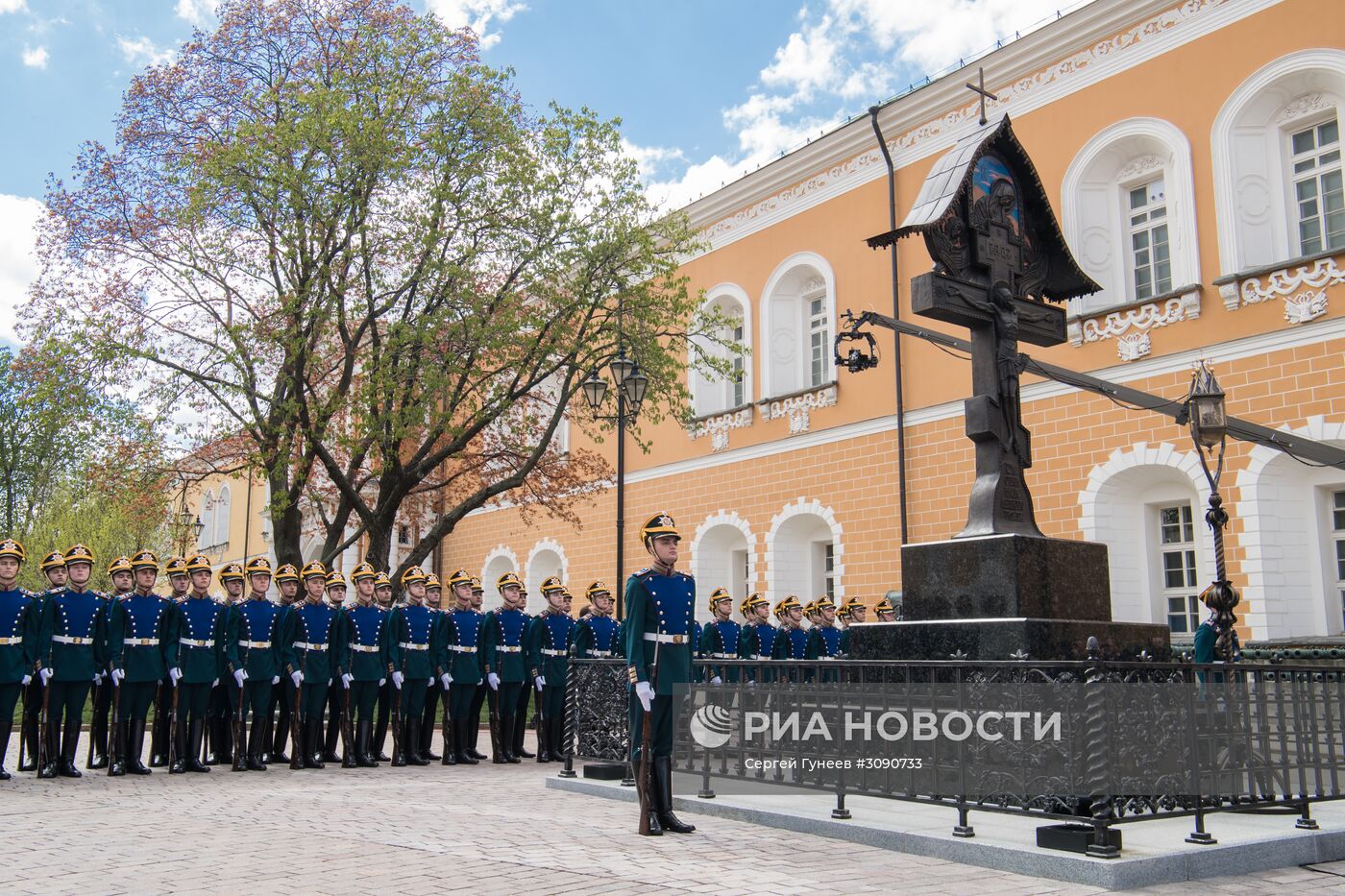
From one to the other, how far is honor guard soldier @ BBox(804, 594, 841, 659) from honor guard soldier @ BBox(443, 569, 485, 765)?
4.73 metres

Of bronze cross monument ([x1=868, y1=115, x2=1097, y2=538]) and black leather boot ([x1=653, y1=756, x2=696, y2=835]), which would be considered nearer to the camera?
black leather boot ([x1=653, y1=756, x2=696, y2=835])

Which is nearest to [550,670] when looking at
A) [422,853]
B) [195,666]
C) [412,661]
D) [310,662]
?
[412,661]

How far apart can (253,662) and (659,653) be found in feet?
19.2

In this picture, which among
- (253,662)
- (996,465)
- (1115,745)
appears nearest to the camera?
(1115,745)

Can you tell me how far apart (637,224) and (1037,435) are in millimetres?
6863

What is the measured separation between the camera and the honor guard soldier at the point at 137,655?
1074 cm

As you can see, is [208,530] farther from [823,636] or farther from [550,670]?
[550,670]

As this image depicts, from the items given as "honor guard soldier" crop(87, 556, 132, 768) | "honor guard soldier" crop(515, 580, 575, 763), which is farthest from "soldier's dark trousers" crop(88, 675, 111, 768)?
"honor guard soldier" crop(515, 580, 575, 763)

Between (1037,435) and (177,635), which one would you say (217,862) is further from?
(1037,435)

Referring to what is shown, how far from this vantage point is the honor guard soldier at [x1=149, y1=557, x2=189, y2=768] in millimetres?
11195

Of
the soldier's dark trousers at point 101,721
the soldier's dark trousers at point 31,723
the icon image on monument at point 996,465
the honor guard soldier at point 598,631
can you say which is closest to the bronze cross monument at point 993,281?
the icon image on monument at point 996,465

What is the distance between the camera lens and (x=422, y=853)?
244 inches

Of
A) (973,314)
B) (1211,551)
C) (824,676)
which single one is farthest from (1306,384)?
(824,676)

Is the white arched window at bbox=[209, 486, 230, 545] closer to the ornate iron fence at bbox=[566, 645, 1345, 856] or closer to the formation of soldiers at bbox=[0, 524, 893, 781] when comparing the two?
the formation of soldiers at bbox=[0, 524, 893, 781]
